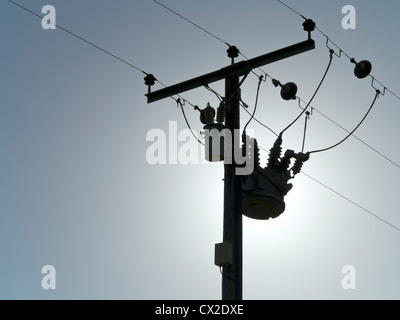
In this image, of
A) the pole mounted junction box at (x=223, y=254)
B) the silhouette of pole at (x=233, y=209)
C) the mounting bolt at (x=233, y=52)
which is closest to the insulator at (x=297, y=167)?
the silhouette of pole at (x=233, y=209)

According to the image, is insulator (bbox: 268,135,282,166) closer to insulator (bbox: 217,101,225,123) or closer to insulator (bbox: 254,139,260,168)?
insulator (bbox: 254,139,260,168)

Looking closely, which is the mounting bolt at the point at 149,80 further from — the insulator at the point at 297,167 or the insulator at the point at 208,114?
the insulator at the point at 297,167

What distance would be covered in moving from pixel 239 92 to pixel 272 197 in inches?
59.6

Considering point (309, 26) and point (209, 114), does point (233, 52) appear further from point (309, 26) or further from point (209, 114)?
point (309, 26)

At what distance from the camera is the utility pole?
467 inches

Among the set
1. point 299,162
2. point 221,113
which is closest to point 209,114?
point 221,113

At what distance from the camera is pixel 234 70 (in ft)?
43.4

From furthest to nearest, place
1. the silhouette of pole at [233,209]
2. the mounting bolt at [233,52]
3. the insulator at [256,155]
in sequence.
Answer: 1. the mounting bolt at [233,52]
2. the insulator at [256,155]
3. the silhouette of pole at [233,209]

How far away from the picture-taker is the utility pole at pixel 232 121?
11867 mm

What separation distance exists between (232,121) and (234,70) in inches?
30.3

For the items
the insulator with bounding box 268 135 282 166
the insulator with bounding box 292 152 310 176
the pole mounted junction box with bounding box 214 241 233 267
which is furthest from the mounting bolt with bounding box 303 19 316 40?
the pole mounted junction box with bounding box 214 241 233 267
